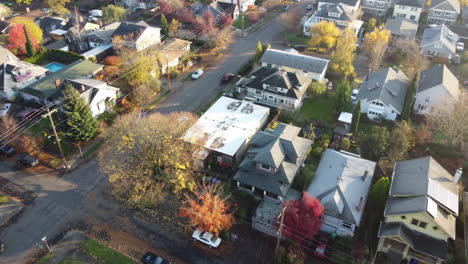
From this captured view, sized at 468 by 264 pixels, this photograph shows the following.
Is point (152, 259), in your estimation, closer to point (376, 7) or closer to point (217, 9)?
point (217, 9)

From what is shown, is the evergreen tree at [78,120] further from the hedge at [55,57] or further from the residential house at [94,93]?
the hedge at [55,57]

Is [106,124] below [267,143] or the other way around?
below

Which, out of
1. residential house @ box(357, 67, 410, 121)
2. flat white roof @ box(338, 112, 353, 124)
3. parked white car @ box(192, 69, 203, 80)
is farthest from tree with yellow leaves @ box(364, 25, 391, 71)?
parked white car @ box(192, 69, 203, 80)

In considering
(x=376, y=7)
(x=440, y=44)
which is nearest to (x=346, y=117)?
(x=440, y=44)

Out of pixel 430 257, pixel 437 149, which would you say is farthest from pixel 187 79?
pixel 430 257

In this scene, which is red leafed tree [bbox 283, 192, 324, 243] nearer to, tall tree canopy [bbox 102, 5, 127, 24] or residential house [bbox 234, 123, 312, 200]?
residential house [bbox 234, 123, 312, 200]

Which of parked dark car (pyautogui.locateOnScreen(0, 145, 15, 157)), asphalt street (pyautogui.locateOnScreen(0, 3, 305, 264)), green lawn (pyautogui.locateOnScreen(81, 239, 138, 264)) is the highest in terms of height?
parked dark car (pyautogui.locateOnScreen(0, 145, 15, 157))

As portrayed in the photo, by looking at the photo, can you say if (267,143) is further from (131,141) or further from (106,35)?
(106,35)
